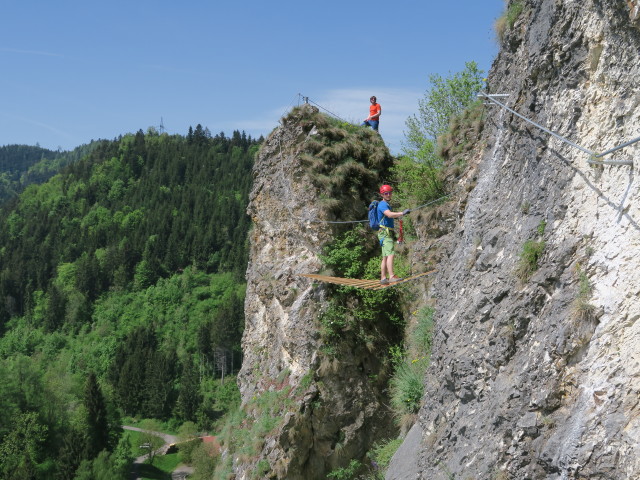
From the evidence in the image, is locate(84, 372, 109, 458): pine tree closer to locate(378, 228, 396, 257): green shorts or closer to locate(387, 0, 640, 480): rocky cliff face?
locate(378, 228, 396, 257): green shorts

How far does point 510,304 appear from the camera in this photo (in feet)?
22.7

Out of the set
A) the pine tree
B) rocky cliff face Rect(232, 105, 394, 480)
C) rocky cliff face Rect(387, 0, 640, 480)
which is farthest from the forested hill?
rocky cliff face Rect(387, 0, 640, 480)

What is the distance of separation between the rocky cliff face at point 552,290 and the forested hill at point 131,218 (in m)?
99.2

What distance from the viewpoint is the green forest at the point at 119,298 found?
156ft

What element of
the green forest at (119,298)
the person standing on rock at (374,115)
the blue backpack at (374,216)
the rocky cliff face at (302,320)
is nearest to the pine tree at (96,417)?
the green forest at (119,298)

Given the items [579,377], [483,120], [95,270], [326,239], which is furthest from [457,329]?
[95,270]

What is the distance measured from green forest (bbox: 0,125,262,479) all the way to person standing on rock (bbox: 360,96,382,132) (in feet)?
121

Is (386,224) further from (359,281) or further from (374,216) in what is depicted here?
(359,281)

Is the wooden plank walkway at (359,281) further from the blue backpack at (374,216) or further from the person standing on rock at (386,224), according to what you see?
the blue backpack at (374,216)

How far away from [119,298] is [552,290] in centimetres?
11047

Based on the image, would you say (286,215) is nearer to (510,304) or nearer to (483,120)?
(483,120)

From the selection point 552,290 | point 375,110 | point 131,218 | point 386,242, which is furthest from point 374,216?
point 131,218

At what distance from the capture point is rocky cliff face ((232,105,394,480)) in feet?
47.8

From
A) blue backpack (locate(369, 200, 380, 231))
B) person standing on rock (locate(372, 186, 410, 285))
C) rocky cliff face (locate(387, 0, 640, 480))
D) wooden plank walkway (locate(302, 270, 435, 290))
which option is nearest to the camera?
rocky cliff face (locate(387, 0, 640, 480))
